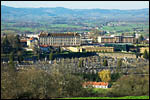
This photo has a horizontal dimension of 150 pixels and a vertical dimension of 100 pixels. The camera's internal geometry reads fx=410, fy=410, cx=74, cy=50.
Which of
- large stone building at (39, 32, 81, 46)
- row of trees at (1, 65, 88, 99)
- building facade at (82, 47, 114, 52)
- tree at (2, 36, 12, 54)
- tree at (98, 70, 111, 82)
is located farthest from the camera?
large stone building at (39, 32, 81, 46)

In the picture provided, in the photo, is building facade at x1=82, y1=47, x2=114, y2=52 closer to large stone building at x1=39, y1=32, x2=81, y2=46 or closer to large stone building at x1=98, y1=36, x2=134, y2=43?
large stone building at x1=39, y1=32, x2=81, y2=46

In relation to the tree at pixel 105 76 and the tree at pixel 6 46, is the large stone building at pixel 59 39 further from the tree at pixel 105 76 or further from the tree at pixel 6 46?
the tree at pixel 105 76

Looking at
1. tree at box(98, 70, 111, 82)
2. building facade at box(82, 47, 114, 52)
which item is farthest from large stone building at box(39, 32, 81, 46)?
tree at box(98, 70, 111, 82)

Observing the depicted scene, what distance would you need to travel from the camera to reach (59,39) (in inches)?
1200

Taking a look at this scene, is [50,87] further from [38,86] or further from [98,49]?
[98,49]

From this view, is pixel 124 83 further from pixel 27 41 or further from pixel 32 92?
pixel 27 41

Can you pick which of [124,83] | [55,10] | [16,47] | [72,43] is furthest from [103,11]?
[124,83]

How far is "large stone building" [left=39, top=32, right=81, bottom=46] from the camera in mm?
30125

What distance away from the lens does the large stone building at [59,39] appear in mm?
30125

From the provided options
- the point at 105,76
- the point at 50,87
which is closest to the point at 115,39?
the point at 105,76

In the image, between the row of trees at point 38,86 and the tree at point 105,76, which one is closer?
the row of trees at point 38,86

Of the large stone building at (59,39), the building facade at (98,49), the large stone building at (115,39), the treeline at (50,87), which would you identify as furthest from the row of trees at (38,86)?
the large stone building at (115,39)

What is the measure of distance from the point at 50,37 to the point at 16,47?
8786 millimetres

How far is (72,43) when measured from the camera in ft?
99.6
